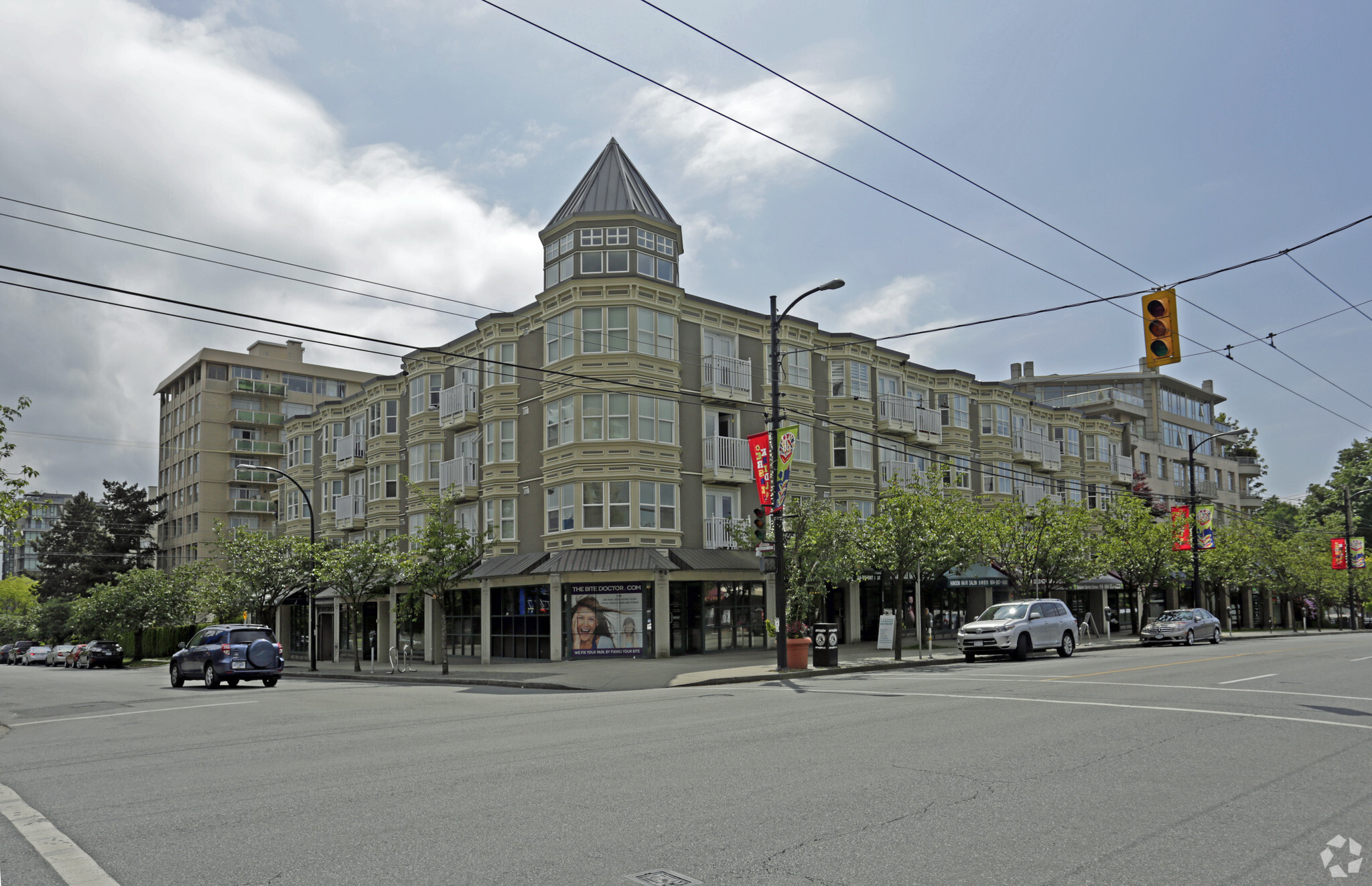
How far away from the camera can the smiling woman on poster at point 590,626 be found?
33.0 metres

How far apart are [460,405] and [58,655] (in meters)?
38.2

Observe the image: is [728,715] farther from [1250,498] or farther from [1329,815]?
[1250,498]

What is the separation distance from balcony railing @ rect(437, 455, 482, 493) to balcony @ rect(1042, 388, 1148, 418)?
142ft

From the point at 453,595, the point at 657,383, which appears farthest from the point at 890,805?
the point at 453,595

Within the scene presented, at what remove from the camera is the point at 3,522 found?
22.5 metres

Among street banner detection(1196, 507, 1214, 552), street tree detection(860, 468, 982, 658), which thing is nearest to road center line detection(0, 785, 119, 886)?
street tree detection(860, 468, 982, 658)

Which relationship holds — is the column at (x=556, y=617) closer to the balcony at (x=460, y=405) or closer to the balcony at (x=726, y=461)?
the balcony at (x=726, y=461)

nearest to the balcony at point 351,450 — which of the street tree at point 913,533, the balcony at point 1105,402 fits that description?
the street tree at point 913,533

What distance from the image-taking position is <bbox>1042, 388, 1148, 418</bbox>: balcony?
66875 millimetres

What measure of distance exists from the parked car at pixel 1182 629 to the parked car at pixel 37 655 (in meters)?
64.2

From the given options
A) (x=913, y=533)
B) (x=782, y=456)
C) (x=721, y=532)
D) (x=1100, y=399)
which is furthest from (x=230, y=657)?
(x=1100, y=399)

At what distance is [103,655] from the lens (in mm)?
52625

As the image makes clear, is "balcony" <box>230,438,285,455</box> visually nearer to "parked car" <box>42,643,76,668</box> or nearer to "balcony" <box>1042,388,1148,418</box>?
"parked car" <box>42,643,76,668</box>

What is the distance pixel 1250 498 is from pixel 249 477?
271 ft
